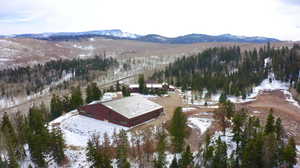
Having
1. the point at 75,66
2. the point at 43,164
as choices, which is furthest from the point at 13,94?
the point at 43,164

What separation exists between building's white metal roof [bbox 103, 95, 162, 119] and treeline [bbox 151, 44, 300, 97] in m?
27.7

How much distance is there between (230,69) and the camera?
116 m

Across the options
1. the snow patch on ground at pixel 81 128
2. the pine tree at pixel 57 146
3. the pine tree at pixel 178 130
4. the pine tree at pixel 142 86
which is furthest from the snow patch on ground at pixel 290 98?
the pine tree at pixel 57 146

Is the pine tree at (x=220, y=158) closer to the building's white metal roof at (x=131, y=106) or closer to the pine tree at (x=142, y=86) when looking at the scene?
the building's white metal roof at (x=131, y=106)

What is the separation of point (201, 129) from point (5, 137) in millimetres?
31184

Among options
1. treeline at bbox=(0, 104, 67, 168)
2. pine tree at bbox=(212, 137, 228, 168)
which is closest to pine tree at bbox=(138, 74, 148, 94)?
treeline at bbox=(0, 104, 67, 168)

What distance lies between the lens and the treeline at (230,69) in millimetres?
74688

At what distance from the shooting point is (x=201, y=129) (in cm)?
4147

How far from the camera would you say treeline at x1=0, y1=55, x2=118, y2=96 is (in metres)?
110

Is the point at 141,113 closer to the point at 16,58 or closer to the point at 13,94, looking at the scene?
the point at 13,94

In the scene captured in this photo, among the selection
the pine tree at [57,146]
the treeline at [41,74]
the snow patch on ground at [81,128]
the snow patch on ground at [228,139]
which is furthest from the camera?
the treeline at [41,74]

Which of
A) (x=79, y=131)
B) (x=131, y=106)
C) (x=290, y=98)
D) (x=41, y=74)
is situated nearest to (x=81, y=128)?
(x=79, y=131)

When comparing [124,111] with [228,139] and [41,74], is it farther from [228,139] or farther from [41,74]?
[41,74]

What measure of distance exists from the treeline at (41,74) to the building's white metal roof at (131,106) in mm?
75348
